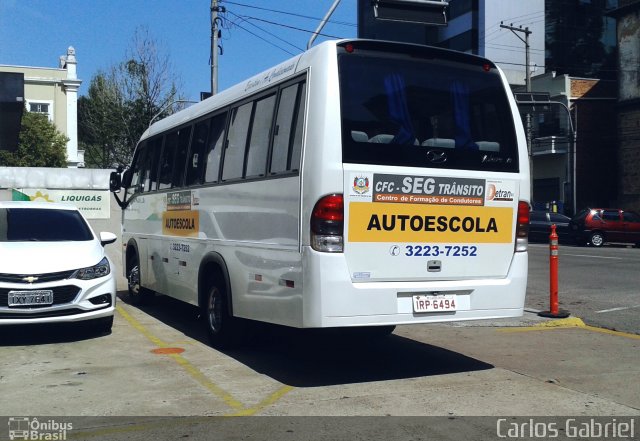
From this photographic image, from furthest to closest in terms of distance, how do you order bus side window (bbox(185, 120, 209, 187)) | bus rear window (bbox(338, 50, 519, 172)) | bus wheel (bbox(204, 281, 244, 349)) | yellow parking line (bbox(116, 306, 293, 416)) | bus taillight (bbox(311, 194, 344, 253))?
bus side window (bbox(185, 120, 209, 187)), bus wheel (bbox(204, 281, 244, 349)), bus rear window (bbox(338, 50, 519, 172)), bus taillight (bbox(311, 194, 344, 253)), yellow parking line (bbox(116, 306, 293, 416))

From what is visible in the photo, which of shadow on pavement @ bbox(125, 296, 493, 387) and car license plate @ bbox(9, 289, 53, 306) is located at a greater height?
car license plate @ bbox(9, 289, 53, 306)

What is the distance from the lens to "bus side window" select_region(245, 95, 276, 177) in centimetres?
757

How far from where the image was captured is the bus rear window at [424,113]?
664cm

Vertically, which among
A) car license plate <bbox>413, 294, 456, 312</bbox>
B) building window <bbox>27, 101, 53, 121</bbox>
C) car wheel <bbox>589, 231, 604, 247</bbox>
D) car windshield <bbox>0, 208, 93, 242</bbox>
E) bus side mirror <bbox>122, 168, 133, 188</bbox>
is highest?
building window <bbox>27, 101, 53, 121</bbox>

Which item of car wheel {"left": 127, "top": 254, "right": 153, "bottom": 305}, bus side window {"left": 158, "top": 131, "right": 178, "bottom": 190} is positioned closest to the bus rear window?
bus side window {"left": 158, "top": 131, "right": 178, "bottom": 190}

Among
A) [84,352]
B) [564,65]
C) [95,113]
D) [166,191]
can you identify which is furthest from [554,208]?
[84,352]

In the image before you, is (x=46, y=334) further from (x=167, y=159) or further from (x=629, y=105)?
(x=629, y=105)

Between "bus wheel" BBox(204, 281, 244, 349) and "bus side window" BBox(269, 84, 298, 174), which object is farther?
"bus wheel" BBox(204, 281, 244, 349)

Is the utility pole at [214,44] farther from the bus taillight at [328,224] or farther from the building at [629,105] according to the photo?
the building at [629,105]

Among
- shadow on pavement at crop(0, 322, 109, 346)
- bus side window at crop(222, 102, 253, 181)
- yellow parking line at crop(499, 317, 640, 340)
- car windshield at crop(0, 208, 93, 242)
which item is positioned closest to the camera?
bus side window at crop(222, 102, 253, 181)

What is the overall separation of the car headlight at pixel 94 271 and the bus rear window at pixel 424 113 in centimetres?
407

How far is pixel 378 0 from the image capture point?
440 inches

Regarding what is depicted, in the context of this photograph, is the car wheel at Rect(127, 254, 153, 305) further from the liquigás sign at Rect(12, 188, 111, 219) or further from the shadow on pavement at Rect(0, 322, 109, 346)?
the liquigás sign at Rect(12, 188, 111, 219)

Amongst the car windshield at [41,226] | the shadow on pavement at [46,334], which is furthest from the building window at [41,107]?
the shadow on pavement at [46,334]
